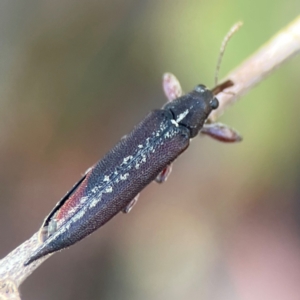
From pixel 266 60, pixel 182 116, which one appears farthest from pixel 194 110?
pixel 266 60

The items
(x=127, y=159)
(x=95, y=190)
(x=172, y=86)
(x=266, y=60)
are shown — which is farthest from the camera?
(x=172, y=86)

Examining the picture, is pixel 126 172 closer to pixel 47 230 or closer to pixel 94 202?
pixel 94 202

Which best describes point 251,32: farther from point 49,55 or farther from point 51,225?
point 51,225

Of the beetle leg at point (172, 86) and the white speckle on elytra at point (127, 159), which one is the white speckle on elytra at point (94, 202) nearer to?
the white speckle on elytra at point (127, 159)


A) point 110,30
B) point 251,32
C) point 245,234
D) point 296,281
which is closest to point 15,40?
point 110,30

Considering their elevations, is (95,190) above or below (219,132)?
below

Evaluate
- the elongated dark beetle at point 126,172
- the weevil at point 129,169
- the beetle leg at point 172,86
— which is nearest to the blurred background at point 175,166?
the beetle leg at point 172,86
